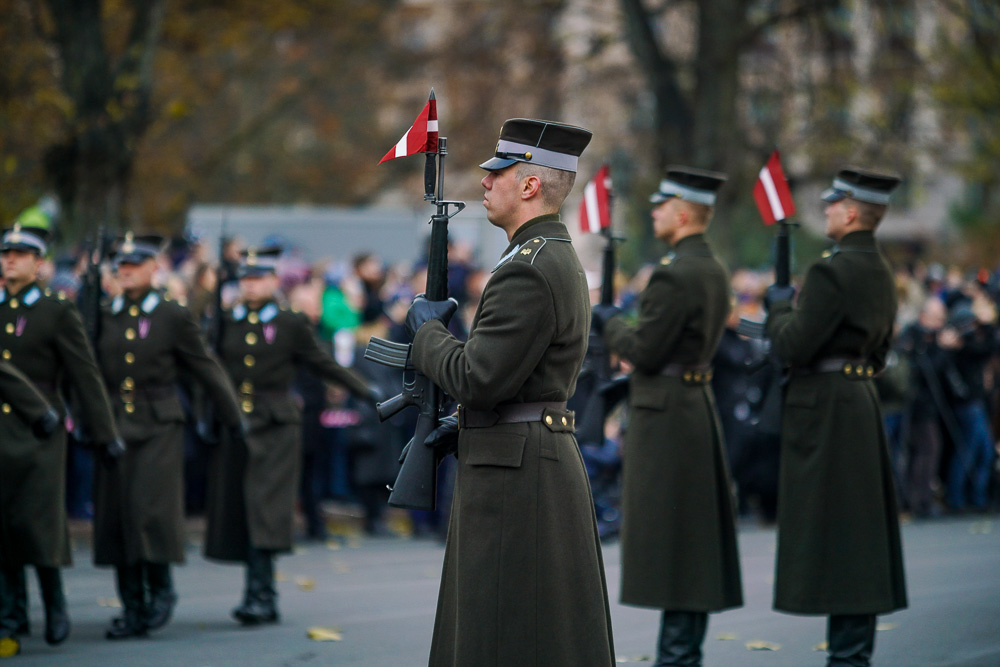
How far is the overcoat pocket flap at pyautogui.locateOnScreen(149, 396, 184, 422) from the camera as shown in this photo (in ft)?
26.8

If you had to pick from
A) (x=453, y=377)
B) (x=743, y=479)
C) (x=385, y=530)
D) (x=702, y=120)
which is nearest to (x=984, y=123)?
(x=702, y=120)

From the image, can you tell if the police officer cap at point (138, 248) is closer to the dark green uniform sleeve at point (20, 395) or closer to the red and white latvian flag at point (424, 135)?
the dark green uniform sleeve at point (20, 395)

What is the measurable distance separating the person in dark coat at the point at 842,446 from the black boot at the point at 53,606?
12.2 ft

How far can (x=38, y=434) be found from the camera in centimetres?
740

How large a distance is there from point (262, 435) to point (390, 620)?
4.45 ft

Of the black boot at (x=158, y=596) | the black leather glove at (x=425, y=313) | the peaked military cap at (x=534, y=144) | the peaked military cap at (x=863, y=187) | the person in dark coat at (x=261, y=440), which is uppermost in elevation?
the peaked military cap at (x=863, y=187)

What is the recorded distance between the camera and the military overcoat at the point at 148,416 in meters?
8.01

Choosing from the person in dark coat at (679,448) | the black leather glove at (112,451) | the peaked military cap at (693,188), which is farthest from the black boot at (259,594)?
the peaked military cap at (693,188)

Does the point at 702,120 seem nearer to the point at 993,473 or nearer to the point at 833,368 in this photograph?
the point at 993,473

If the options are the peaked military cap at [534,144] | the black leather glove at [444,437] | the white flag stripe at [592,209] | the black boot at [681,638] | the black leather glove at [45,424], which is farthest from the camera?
the white flag stripe at [592,209]

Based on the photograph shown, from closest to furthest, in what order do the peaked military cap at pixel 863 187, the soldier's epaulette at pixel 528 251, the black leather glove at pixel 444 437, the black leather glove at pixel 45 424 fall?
A: 1. the soldier's epaulette at pixel 528 251
2. the black leather glove at pixel 444 437
3. the peaked military cap at pixel 863 187
4. the black leather glove at pixel 45 424

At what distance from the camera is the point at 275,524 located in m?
8.49

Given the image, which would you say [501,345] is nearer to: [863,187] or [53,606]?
[863,187]

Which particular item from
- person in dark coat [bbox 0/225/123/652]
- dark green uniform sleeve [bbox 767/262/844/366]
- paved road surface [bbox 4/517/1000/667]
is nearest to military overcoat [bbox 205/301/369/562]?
paved road surface [bbox 4/517/1000/667]
